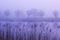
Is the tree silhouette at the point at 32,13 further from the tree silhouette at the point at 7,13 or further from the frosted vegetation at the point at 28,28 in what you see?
the tree silhouette at the point at 7,13

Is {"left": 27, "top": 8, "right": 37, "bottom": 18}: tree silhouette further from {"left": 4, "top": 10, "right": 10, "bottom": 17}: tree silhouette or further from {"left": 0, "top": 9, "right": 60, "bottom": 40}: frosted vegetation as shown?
{"left": 4, "top": 10, "right": 10, "bottom": 17}: tree silhouette

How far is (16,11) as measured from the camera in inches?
62.1

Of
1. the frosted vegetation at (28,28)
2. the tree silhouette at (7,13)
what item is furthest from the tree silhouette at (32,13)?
the tree silhouette at (7,13)

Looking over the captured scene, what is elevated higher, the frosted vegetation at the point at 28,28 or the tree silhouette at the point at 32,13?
the tree silhouette at the point at 32,13

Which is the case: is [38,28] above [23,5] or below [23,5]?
below

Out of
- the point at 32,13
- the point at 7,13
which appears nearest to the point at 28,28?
the point at 32,13

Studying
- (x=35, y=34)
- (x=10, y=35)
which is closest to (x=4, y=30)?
(x=10, y=35)

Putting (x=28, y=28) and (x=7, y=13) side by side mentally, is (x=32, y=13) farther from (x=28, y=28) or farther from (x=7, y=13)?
(x=7, y=13)

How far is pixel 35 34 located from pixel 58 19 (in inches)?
15.8

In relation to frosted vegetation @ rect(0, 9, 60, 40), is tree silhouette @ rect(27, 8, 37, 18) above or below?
above

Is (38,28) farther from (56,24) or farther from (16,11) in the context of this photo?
(16,11)

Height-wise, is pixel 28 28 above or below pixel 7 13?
below

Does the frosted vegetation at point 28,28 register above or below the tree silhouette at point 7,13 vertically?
below

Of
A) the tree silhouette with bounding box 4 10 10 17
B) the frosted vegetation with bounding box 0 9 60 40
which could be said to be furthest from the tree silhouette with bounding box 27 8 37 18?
the tree silhouette with bounding box 4 10 10 17
